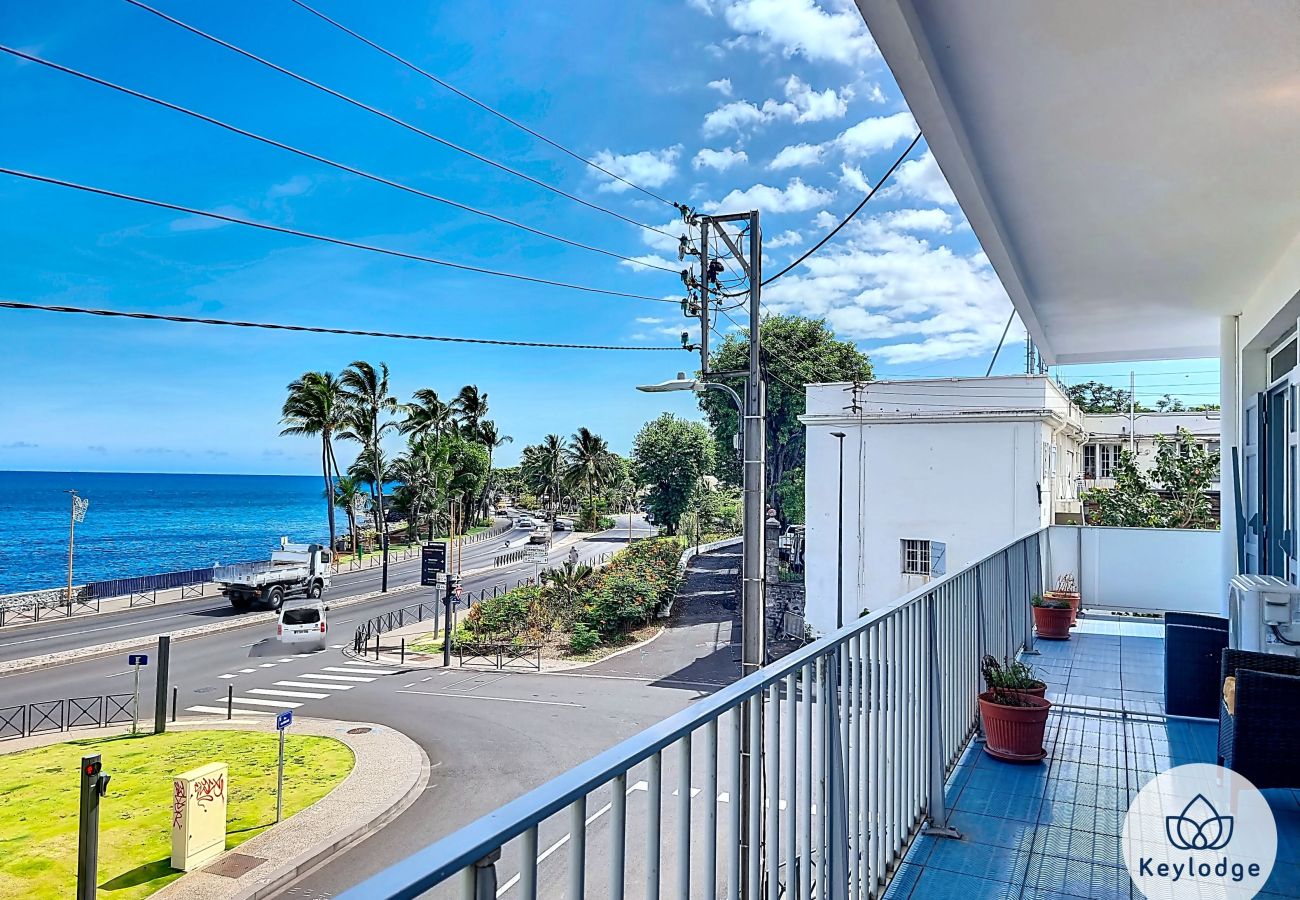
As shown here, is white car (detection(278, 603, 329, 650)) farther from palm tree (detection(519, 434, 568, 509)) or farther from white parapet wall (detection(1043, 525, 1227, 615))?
palm tree (detection(519, 434, 568, 509))

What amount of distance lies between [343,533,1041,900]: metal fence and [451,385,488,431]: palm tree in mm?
43261

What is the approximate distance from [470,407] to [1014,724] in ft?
145

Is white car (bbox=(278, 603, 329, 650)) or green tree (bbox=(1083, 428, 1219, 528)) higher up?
green tree (bbox=(1083, 428, 1219, 528))

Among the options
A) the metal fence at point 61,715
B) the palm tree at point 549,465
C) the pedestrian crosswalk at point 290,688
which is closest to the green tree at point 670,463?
the palm tree at point 549,465

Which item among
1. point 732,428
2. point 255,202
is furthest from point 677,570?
point 255,202

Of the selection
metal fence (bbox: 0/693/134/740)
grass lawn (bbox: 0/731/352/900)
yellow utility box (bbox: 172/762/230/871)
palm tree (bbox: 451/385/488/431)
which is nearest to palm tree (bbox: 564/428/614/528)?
palm tree (bbox: 451/385/488/431)

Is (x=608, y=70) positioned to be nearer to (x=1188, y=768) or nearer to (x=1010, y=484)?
(x=1010, y=484)

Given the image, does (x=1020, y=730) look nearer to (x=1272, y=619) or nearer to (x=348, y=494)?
(x=1272, y=619)

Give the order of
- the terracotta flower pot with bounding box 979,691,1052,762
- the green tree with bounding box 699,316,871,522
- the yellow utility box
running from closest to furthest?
the terracotta flower pot with bounding box 979,691,1052,762, the yellow utility box, the green tree with bounding box 699,316,871,522

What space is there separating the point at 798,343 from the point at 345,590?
66.6 ft

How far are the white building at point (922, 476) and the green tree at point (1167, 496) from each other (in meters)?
1.33

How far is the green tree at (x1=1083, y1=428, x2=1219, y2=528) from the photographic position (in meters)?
14.7

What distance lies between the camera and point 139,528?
267 ft

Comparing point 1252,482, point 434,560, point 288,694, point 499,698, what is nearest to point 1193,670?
point 1252,482
